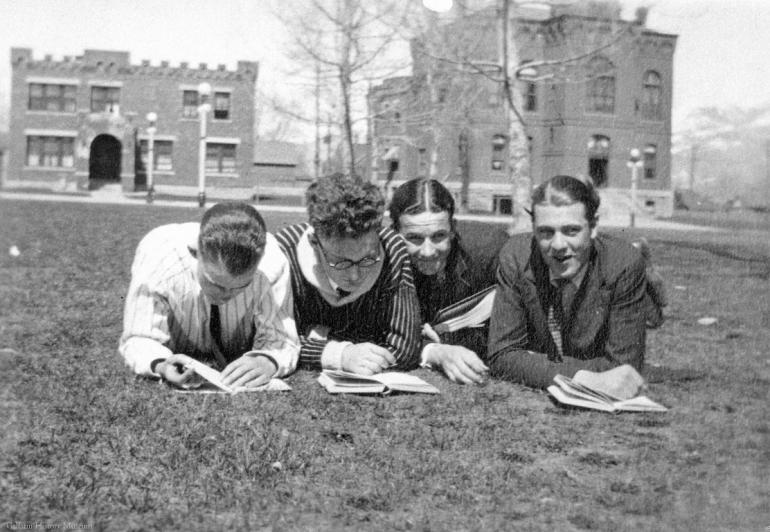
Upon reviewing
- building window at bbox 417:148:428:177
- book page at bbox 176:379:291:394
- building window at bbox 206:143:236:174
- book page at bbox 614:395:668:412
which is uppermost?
building window at bbox 206:143:236:174

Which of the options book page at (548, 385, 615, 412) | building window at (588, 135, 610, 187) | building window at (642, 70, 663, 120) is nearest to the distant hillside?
book page at (548, 385, 615, 412)

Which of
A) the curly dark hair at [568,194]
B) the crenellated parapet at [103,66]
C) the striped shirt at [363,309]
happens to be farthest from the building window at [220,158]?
the curly dark hair at [568,194]

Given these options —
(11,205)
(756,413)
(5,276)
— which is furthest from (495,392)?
(11,205)

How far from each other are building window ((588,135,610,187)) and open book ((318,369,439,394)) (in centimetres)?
3475

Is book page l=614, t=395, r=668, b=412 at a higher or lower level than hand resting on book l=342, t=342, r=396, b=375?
lower

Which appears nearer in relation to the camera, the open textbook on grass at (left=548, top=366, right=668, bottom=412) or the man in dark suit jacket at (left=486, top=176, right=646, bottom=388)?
the open textbook on grass at (left=548, top=366, right=668, bottom=412)

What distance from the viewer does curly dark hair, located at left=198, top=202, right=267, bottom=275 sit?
3.91 m

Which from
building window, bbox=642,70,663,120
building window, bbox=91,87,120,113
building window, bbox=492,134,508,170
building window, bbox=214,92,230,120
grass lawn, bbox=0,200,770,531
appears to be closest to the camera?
grass lawn, bbox=0,200,770,531

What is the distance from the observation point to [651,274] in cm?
524

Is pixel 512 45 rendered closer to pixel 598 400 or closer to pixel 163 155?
pixel 598 400

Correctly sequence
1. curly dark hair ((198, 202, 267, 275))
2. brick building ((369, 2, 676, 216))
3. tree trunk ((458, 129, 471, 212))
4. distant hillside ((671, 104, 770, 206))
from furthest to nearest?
tree trunk ((458, 129, 471, 212))
brick building ((369, 2, 676, 216))
distant hillside ((671, 104, 770, 206))
curly dark hair ((198, 202, 267, 275))

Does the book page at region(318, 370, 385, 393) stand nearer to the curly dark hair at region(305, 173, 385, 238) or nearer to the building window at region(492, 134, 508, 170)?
the curly dark hair at region(305, 173, 385, 238)

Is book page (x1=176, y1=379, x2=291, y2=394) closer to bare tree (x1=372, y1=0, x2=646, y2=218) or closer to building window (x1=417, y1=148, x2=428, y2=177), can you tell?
bare tree (x1=372, y1=0, x2=646, y2=218)

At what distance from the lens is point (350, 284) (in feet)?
15.1
